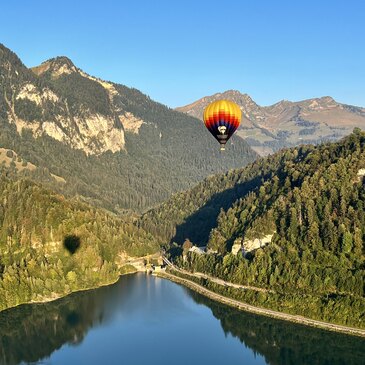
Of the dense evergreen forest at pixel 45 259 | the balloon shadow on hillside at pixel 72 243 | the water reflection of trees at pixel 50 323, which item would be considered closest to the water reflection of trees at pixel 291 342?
the water reflection of trees at pixel 50 323

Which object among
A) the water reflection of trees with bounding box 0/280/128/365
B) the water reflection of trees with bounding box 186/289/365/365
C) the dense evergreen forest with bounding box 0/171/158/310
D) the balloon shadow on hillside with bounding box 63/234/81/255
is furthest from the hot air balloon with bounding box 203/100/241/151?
the balloon shadow on hillside with bounding box 63/234/81/255

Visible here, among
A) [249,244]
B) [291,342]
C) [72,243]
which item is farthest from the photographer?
[72,243]

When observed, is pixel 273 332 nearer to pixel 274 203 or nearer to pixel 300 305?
pixel 300 305

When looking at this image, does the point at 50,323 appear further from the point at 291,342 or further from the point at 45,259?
the point at 291,342

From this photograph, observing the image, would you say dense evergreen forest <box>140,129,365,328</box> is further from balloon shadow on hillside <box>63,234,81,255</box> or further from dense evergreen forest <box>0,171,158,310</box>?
balloon shadow on hillside <box>63,234,81,255</box>

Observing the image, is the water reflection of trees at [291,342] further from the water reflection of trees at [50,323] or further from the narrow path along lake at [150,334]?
the water reflection of trees at [50,323]

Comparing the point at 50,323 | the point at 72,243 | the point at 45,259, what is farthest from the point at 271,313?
the point at 72,243
